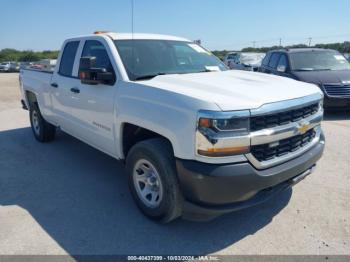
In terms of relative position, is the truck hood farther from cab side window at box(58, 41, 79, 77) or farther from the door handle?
cab side window at box(58, 41, 79, 77)

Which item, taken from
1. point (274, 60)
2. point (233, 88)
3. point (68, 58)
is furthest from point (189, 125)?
point (274, 60)

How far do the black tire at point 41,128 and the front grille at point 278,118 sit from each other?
15.4 feet

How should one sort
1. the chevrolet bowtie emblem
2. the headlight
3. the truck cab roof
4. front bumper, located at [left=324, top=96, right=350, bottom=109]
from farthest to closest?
1. front bumper, located at [left=324, top=96, right=350, bottom=109]
2. the truck cab roof
3. the chevrolet bowtie emblem
4. the headlight

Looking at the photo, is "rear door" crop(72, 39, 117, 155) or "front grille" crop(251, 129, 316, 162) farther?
"rear door" crop(72, 39, 117, 155)

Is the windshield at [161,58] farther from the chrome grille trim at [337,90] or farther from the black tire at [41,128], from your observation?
the chrome grille trim at [337,90]

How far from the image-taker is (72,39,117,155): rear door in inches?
151

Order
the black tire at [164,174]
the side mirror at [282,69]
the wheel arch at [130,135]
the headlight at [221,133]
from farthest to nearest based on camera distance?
1. the side mirror at [282,69]
2. the wheel arch at [130,135]
3. the black tire at [164,174]
4. the headlight at [221,133]

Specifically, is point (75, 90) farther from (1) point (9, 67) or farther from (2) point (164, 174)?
(1) point (9, 67)

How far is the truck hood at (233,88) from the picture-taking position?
9.15 feet

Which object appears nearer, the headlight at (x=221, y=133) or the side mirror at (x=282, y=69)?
the headlight at (x=221, y=133)

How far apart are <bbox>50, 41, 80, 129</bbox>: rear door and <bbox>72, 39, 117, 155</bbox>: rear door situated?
0.22 meters

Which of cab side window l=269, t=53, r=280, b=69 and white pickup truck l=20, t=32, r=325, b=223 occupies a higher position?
cab side window l=269, t=53, r=280, b=69

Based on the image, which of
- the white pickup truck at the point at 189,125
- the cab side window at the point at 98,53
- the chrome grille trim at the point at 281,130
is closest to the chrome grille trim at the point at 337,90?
the white pickup truck at the point at 189,125

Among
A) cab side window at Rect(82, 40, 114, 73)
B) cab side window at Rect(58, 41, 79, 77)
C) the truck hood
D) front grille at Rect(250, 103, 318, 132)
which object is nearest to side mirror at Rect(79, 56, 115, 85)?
cab side window at Rect(82, 40, 114, 73)
